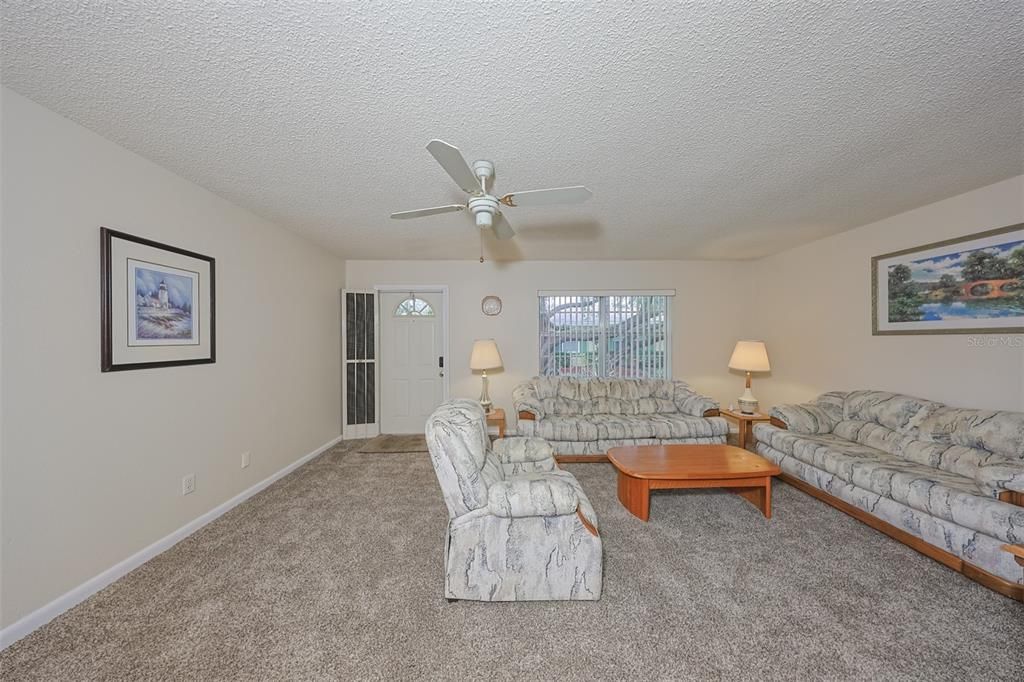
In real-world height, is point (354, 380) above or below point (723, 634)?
above

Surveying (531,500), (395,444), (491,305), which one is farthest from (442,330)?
(531,500)

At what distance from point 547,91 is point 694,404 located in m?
3.70

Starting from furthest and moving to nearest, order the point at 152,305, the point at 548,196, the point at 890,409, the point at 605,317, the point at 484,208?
1. the point at 605,317
2. the point at 890,409
3. the point at 152,305
4. the point at 484,208
5. the point at 548,196

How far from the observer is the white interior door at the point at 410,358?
4.87 metres

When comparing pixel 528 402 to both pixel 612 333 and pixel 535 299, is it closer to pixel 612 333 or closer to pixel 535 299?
pixel 535 299

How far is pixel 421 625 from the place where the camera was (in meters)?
1.64

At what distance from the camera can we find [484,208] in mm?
1943

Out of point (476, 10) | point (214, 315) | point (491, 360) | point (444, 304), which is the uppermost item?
point (476, 10)

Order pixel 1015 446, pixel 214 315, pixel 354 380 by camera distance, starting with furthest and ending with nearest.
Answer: pixel 354 380, pixel 214 315, pixel 1015 446

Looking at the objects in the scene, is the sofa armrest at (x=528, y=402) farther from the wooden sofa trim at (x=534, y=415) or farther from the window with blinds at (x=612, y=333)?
the window with blinds at (x=612, y=333)

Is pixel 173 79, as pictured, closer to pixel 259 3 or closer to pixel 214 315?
pixel 259 3

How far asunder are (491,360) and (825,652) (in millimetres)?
3363

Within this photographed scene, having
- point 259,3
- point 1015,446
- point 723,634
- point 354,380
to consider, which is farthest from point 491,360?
point 1015,446

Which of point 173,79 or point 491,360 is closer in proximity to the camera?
point 173,79
